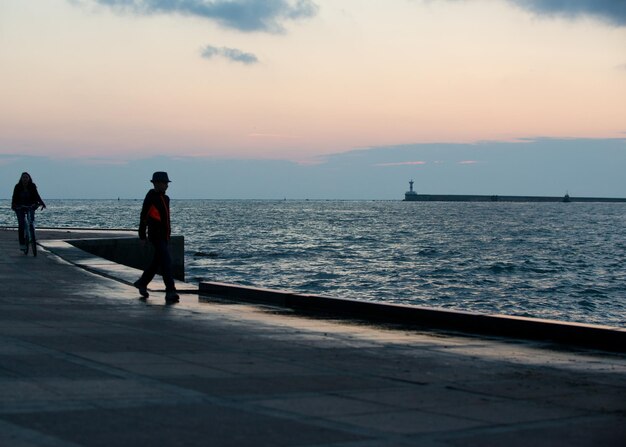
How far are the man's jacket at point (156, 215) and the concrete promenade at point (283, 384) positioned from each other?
84.6 inches

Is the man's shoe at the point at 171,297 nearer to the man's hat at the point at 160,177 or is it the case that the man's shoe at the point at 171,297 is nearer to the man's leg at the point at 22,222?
the man's hat at the point at 160,177

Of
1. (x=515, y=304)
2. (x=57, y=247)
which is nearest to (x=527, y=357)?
(x=57, y=247)

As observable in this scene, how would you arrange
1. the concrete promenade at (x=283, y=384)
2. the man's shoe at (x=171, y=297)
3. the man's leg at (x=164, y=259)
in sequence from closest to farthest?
the concrete promenade at (x=283, y=384)
the man's shoe at (x=171, y=297)
the man's leg at (x=164, y=259)

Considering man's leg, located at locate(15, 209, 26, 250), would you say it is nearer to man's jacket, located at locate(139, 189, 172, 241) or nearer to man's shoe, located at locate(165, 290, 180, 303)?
man's jacket, located at locate(139, 189, 172, 241)

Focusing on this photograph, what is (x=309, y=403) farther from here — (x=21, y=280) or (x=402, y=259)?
(x=402, y=259)

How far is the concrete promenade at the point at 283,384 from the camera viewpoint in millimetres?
5242

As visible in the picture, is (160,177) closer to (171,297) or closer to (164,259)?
(164,259)

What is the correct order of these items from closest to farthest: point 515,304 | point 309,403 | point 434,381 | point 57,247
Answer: point 309,403
point 434,381
point 57,247
point 515,304

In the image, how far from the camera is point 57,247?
23.5 meters

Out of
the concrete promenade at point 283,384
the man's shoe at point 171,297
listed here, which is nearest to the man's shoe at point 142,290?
the man's shoe at point 171,297

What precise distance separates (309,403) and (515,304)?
82.4ft

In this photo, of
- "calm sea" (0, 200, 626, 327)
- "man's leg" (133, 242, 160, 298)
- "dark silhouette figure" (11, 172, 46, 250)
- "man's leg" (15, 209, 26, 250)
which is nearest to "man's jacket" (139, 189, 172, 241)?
"man's leg" (133, 242, 160, 298)

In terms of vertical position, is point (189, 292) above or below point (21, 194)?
below

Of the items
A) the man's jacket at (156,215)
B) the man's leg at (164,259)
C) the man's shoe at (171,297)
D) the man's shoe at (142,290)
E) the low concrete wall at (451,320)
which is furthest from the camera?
the man's shoe at (142,290)
